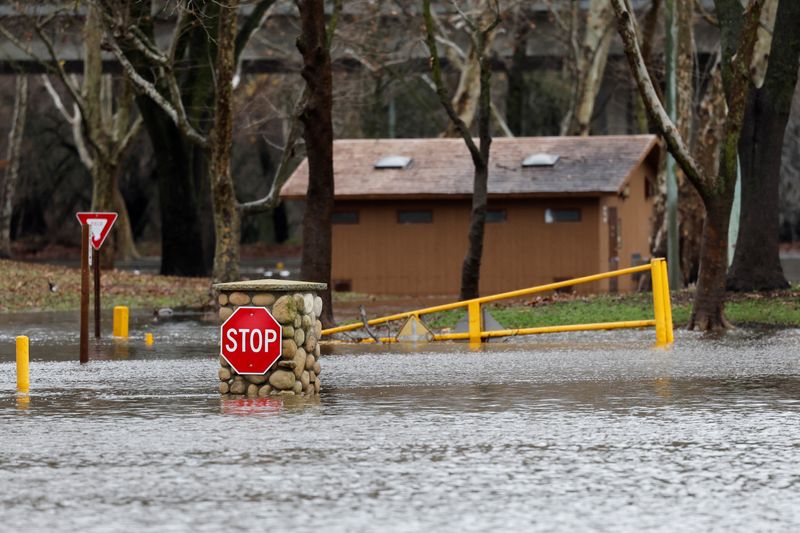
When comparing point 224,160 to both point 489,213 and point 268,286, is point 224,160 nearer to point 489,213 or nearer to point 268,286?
point 489,213

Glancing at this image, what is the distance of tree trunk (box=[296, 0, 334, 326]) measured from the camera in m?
27.4

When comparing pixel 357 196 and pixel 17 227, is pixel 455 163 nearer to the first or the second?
pixel 357 196

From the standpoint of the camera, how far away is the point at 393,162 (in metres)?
44.5

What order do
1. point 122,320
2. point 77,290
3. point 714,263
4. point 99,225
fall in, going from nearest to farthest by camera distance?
point 99,225
point 714,263
point 122,320
point 77,290

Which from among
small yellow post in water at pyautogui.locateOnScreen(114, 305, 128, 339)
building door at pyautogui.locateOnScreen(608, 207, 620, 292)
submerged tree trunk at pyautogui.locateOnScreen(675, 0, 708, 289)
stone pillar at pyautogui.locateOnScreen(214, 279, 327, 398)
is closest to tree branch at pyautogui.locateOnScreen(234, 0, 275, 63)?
building door at pyautogui.locateOnScreen(608, 207, 620, 292)

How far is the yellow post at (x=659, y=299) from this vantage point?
22859 mm

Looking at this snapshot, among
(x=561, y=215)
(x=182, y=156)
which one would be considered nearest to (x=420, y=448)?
(x=561, y=215)

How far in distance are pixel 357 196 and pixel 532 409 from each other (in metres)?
28.4

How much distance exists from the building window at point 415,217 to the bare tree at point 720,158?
18.5 metres

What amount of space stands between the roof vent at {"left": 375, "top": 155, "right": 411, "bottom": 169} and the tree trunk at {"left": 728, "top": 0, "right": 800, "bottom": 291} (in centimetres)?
1463

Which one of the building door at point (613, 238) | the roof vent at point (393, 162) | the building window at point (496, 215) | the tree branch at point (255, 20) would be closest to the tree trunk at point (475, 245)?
the building window at point (496, 215)

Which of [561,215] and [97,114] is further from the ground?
[97,114]

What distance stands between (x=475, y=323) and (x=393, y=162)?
20167 mm

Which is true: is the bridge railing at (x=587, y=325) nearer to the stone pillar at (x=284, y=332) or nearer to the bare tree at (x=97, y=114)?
the stone pillar at (x=284, y=332)
